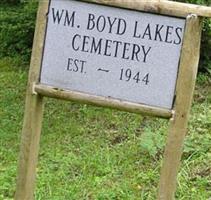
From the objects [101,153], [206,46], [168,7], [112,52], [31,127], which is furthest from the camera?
[206,46]

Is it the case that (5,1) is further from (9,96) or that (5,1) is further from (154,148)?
(154,148)

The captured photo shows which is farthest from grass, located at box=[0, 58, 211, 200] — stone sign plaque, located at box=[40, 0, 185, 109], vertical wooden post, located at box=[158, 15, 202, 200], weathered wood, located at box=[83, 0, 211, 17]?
weathered wood, located at box=[83, 0, 211, 17]

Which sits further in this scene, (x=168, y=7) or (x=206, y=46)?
(x=206, y=46)

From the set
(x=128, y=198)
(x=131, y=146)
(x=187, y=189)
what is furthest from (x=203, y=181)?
(x=131, y=146)

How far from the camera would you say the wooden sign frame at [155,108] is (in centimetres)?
314

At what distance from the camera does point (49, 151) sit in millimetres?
5648

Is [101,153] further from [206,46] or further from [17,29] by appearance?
[17,29]

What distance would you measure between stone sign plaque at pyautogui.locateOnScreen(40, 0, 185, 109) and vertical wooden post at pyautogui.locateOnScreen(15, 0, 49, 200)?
0.04 meters

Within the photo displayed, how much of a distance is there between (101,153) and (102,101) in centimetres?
221

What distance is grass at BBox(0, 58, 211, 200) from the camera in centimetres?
464

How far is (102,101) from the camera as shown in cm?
328

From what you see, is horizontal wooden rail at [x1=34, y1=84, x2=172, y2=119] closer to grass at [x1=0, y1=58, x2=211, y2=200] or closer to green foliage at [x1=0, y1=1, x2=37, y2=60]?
grass at [x1=0, y1=58, x2=211, y2=200]

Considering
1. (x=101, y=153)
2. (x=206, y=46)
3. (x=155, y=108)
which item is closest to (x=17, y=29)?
(x=206, y=46)

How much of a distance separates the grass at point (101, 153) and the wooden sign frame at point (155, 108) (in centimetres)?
106
